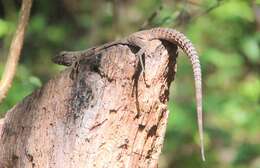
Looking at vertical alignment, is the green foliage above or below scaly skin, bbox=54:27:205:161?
above

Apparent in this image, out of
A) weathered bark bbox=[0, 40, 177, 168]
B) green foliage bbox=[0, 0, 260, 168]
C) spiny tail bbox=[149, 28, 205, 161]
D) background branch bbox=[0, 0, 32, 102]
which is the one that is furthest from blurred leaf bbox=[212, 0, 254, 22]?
weathered bark bbox=[0, 40, 177, 168]

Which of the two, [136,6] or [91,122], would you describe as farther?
[136,6]

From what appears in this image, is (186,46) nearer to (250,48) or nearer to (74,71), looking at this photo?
(74,71)

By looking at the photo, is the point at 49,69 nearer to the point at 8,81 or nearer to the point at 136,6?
the point at 136,6


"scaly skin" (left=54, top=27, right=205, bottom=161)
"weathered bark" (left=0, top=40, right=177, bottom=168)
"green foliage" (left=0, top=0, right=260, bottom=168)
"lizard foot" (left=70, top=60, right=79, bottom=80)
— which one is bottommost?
"weathered bark" (left=0, top=40, right=177, bottom=168)

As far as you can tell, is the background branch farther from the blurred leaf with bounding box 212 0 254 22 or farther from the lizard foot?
the blurred leaf with bounding box 212 0 254 22

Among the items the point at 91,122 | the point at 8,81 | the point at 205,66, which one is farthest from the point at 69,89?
the point at 205,66

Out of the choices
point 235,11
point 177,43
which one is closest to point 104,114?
point 177,43

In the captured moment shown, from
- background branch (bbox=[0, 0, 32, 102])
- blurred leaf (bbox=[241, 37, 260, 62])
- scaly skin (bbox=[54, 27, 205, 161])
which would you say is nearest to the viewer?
scaly skin (bbox=[54, 27, 205, 161])
